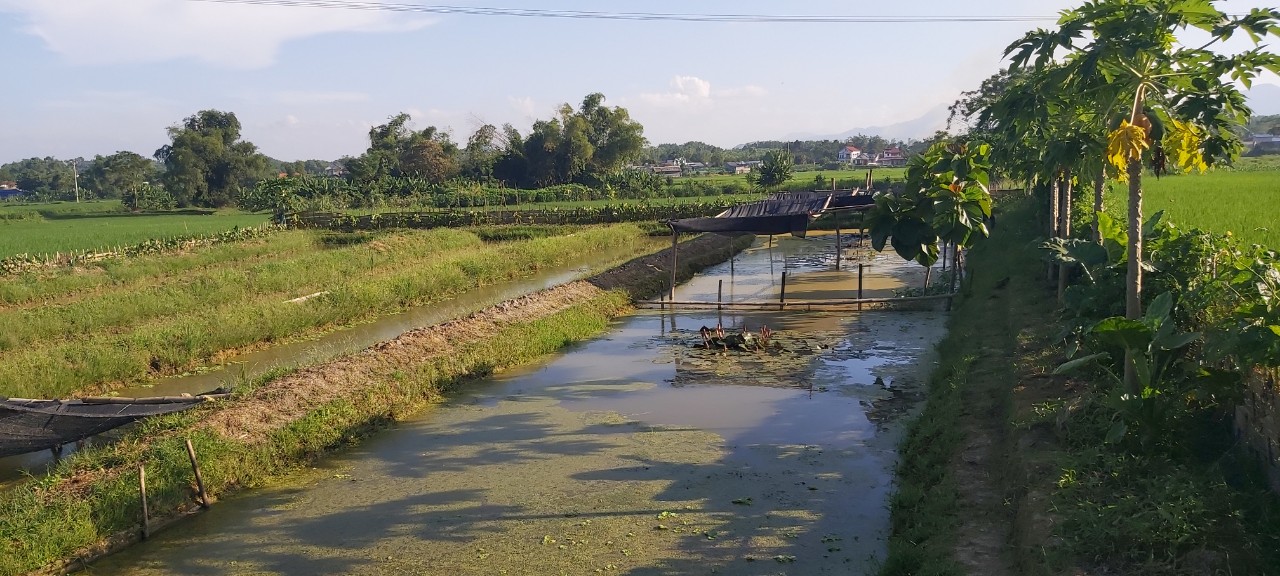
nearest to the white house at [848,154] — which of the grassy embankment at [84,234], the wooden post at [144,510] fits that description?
the grassy embankment at [84,234]

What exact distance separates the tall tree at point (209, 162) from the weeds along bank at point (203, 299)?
2784cm

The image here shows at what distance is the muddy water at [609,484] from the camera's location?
20.0 ft

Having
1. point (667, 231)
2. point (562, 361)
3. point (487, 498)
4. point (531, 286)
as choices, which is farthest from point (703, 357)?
point (667, 231)

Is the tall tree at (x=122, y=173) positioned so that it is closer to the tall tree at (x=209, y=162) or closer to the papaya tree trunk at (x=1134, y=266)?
the tall tree at (x=209, y=162)

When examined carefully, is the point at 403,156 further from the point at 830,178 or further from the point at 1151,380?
the point at 1151,380

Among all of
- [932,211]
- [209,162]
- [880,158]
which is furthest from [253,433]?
[880,158]

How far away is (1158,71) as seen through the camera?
4.96m

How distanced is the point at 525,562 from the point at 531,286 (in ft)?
49.3

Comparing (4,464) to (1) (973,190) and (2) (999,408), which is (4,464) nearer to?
(2) (999,408)

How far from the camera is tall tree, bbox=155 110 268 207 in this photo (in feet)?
163

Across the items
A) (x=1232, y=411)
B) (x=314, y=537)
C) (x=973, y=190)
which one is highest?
A: (x=973, y=190)

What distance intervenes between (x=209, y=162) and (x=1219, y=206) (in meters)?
52.0

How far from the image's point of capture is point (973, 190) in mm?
9188

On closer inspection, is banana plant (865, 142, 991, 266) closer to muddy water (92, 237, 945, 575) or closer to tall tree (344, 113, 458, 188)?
muddy water (92, 237, 945, 575)
